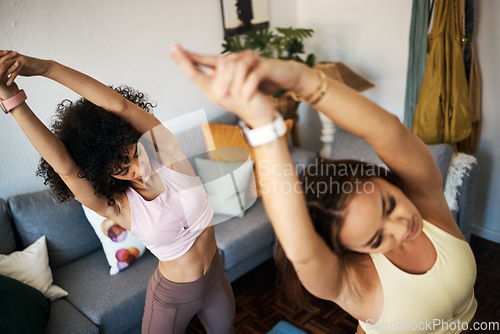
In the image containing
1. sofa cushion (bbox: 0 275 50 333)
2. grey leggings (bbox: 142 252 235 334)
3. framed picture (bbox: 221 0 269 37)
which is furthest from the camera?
framed picture (bbox: 221 0 269 37)

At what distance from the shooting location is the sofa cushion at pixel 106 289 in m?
1.76

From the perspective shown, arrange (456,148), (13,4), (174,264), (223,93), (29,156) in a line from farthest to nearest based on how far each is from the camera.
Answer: (456,148) → (29,156) → (13,4) → (174,264) → (223,93)

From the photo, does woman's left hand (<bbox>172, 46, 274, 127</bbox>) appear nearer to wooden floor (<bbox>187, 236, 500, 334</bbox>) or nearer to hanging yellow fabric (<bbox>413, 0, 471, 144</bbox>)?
wooden floor (<bbox>187, 236, 500, 334</bbox>)

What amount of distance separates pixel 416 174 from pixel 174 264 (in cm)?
85

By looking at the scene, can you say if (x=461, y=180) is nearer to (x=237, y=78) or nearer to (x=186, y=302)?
(x=186, y=302)

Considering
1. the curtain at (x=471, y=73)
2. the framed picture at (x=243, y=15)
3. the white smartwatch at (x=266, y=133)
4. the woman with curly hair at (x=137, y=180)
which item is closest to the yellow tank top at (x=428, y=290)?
the white smartwatch at (x=266, y=133)

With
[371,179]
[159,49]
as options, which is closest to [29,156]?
[159,49]

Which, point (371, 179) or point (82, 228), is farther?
point (82, 228)

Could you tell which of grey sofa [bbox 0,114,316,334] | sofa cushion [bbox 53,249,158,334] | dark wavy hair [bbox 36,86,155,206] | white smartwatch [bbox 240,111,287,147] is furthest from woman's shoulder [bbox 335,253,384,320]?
sofa cushion [bbox 53,249,158,334]

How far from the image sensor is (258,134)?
0.48 m

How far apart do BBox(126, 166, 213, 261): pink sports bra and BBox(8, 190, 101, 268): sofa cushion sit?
40.8 inches

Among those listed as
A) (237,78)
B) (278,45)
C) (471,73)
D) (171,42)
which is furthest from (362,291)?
(278,45)

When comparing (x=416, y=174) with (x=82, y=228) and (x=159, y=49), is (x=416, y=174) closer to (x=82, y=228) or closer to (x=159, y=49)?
(x=82, y=228)

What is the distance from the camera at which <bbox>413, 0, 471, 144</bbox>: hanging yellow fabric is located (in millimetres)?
2158
